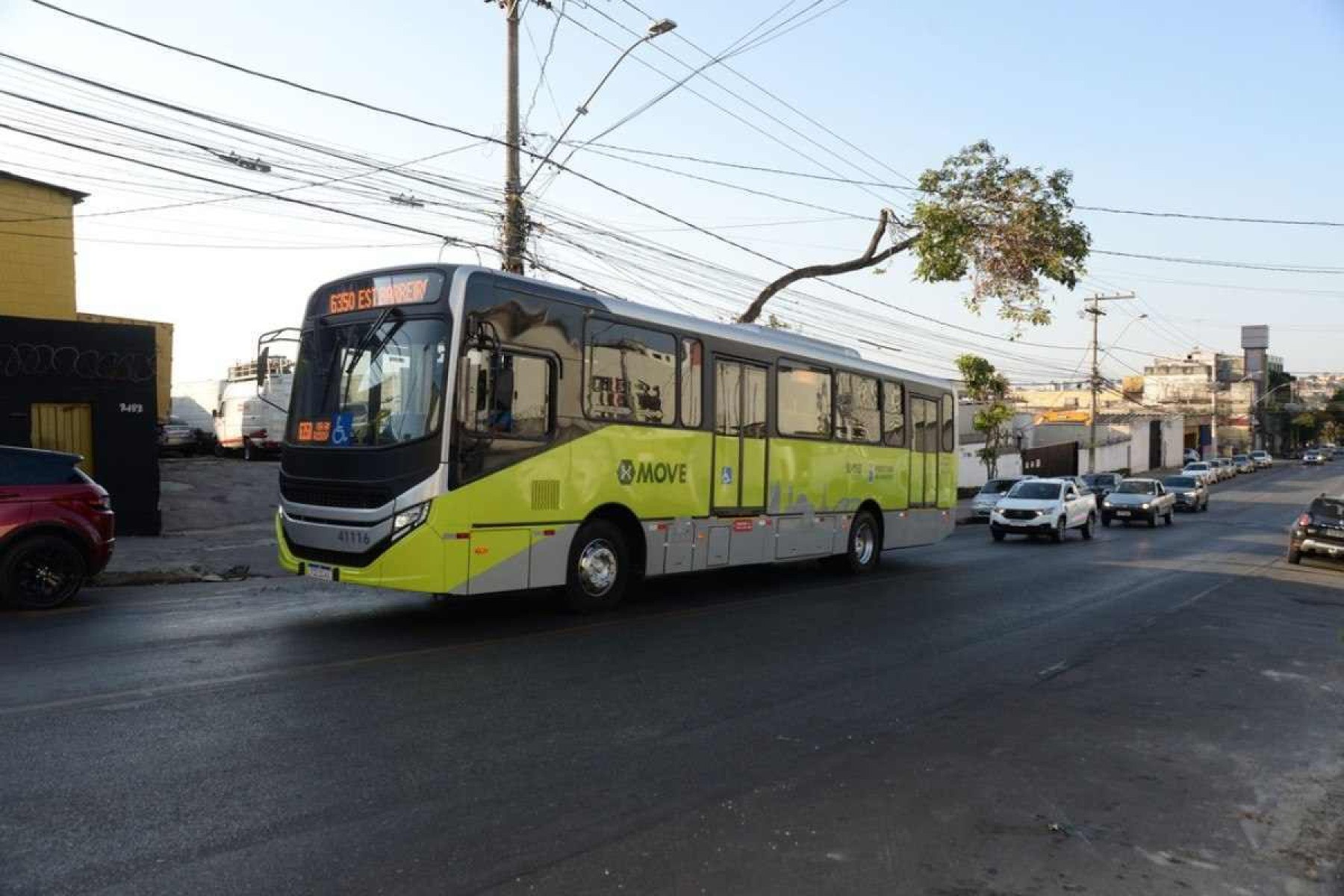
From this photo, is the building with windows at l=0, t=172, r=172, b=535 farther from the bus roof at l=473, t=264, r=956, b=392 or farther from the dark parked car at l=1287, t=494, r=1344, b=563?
the dark parked car at l=1287, t=494, r=1344, b=563

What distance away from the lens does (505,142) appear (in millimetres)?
18031

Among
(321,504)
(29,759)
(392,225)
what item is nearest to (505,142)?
(392,225)

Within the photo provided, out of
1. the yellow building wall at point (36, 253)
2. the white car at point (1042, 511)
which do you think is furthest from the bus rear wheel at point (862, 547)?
the yellow building wall at point (36, 253)

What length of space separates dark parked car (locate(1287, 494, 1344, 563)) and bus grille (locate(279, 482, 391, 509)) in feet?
62.7

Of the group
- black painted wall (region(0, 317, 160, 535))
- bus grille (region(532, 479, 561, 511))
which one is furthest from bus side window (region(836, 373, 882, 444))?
black painted wall (region(0, 317, 160, 535))

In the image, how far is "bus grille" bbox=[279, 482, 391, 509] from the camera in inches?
366

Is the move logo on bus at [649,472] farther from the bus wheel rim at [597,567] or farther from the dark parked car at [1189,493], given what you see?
the dark parked car at [1189,493]

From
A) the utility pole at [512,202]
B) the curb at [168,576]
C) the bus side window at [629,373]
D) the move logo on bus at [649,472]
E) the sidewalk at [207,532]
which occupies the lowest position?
the curb at [168,576]

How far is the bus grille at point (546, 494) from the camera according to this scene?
10.1 meters

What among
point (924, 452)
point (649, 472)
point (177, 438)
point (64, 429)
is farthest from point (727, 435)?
point (177, 438)

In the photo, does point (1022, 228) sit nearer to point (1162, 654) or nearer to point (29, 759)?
point (1162, 654)

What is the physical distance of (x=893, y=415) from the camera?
56.0 feet

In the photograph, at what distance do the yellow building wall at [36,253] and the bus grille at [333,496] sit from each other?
1821 centimetres

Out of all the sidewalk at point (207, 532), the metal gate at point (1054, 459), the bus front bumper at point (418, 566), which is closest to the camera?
the bus front bumper at point (418, 566)
